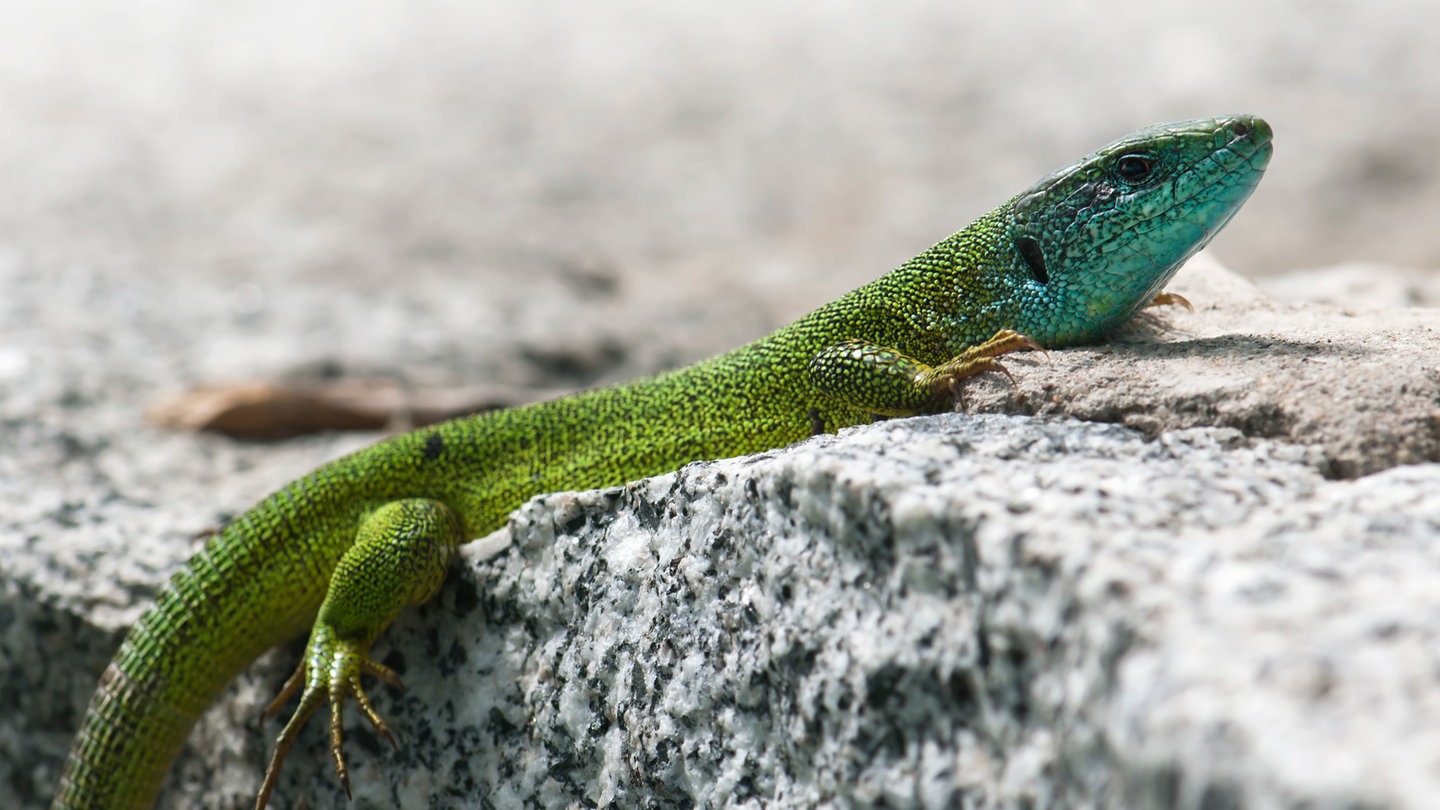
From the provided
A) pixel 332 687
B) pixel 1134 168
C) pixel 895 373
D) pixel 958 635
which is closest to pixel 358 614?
pixel 332 687

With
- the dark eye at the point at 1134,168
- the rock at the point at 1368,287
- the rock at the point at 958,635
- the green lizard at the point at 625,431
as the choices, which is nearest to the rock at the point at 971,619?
the rock at the point at 958,635

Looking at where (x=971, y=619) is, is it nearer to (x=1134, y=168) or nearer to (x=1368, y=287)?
(x=1134, y=168)

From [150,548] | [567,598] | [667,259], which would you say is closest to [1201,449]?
[567,598]

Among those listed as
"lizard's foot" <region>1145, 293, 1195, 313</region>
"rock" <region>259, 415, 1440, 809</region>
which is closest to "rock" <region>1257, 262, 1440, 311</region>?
"lizard's foot" <region>1145, 293, 1195, 313</region>

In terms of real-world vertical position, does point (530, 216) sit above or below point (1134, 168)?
above

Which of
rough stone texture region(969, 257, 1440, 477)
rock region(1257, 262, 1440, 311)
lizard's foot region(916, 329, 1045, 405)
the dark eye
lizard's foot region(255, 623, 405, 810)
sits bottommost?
lizard's foot region(255, 623, 405, 810)

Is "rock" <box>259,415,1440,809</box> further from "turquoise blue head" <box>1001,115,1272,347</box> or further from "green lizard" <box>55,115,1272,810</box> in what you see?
"turquoise blue head" <box>1001,115,1272,347</box>

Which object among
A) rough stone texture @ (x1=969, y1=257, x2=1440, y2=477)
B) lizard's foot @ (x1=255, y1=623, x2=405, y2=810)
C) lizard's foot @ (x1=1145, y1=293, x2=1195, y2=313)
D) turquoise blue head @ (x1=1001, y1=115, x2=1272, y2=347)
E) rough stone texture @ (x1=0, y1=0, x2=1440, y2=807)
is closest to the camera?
rough stone texture @ (x1=969, y1=257, x2=1440, y2=477)

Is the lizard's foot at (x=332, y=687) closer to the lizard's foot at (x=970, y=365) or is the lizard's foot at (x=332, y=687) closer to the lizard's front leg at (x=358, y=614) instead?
the lizard's front leg at (x=358, y=614)
